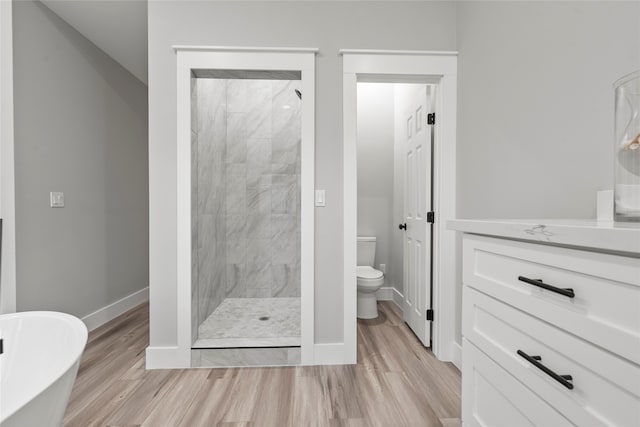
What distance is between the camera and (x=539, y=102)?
4.33ft

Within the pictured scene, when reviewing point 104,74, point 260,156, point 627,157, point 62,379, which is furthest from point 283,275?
point 627,157

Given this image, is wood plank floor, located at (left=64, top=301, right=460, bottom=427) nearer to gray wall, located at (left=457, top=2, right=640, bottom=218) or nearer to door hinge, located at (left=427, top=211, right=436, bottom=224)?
door hinge, located at (left=427, top=211, right=436, bottom=224)

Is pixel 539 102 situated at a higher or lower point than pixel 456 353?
higher

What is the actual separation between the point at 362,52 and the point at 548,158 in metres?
1.35

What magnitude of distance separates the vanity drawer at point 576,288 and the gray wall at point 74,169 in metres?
2.82

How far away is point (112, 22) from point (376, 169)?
277cm

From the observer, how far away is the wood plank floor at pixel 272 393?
1.45m

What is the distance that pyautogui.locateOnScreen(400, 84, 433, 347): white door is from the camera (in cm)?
218

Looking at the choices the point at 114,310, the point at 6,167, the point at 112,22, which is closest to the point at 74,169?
the point at 6,167

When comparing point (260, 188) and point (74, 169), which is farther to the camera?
point (260, 188)

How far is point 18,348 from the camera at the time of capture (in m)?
1.24

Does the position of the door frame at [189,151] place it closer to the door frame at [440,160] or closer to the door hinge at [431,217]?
the door frame at [440,160]

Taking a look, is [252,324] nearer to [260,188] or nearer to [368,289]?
[368,289]

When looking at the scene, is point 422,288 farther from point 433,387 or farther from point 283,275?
point 283,275
